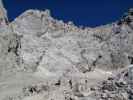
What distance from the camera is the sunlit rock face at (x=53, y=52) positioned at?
31781 mm

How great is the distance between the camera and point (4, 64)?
114 ft

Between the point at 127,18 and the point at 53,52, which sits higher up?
the point at 127,18

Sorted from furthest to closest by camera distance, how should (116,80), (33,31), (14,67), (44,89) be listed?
(33,31), (14,67), (44,89), (116,80)

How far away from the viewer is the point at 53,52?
1543 inches

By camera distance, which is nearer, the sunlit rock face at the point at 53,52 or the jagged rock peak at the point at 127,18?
the sunlit rock face at the point at 53,52

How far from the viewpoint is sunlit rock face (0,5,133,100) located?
3178 cm

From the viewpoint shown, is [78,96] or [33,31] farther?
[33,31]

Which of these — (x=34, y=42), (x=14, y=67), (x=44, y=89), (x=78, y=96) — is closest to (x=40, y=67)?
(x=14, y=67)

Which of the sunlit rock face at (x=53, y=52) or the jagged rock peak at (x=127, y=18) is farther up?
the jagged rock peak at (x=127, y=18)

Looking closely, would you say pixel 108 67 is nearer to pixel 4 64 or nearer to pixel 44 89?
pixel 4 64

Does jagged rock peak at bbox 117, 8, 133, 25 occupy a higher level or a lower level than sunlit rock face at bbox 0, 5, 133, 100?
higher

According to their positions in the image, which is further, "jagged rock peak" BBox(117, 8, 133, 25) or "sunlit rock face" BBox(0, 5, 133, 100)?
"jagged rock peak" BBox(117, 8, 133, 25)

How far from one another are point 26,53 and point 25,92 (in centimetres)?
1363

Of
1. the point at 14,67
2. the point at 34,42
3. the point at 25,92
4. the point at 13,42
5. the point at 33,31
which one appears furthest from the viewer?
the point at 33,31
